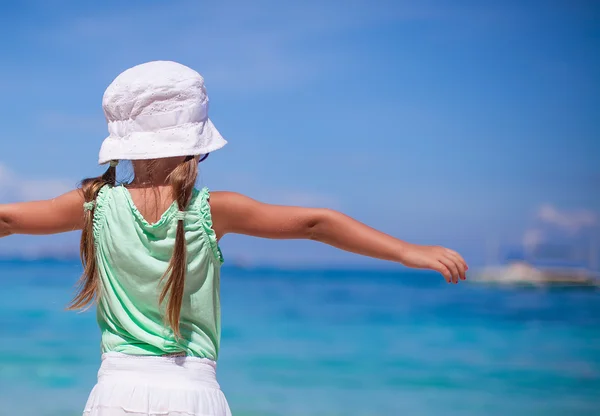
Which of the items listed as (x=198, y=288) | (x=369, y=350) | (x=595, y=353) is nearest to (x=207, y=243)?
(x=198, y=288)

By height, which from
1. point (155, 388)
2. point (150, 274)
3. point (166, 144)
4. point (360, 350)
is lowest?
point (155, 388)

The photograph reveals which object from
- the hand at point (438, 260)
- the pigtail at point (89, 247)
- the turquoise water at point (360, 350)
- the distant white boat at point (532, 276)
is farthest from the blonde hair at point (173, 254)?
the distant white boat at point (532, 276)

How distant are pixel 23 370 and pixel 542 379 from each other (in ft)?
14.6

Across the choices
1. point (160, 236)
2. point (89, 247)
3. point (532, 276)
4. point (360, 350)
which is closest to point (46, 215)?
point (89, 247)

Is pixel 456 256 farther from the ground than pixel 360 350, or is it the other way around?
pixel 360 350

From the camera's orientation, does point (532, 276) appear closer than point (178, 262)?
No

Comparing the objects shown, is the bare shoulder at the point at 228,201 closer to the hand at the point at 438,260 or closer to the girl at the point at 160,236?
the girl at the point at 160,236

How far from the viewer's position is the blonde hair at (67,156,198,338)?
4.66ft

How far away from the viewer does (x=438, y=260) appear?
1357mm

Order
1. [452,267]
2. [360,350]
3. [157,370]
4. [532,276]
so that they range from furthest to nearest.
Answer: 1. [532,276]
2. [360,350]
3. [157,370]
4. [452,267]

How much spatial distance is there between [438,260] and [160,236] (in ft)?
1.56

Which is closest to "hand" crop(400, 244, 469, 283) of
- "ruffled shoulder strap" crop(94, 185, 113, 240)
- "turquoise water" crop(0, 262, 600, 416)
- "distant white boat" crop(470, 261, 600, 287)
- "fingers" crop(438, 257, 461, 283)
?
"fingers" crop(438, 257, 461, 283)

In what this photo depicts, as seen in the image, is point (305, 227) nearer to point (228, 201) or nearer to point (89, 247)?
point (228, 201)

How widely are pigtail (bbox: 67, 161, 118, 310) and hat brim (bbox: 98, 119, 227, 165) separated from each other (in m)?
0.04
